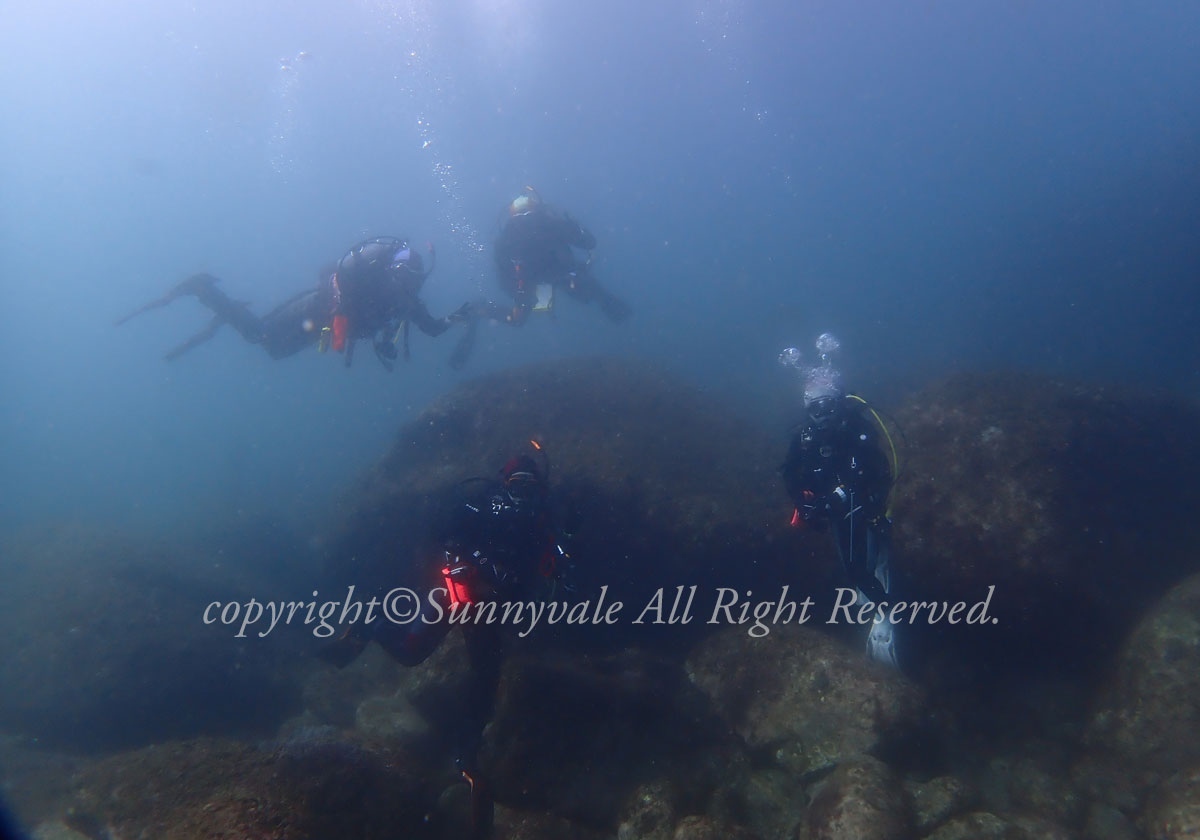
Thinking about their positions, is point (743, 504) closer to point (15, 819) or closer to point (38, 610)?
point (15, 819)

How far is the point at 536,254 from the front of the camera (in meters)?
14.9

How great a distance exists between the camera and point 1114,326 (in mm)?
21141

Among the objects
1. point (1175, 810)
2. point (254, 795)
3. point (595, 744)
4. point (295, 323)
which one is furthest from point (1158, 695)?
point (295, 323)

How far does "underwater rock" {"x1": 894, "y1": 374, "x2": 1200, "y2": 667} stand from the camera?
22.3ft

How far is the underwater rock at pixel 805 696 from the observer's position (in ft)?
19.1

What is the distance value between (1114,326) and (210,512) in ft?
137

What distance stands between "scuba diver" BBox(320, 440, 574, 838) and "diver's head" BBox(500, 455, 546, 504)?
1cm

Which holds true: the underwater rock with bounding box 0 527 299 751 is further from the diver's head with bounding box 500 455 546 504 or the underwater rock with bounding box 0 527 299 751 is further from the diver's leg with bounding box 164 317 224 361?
the diver's head with bounding box 500 455 546 504

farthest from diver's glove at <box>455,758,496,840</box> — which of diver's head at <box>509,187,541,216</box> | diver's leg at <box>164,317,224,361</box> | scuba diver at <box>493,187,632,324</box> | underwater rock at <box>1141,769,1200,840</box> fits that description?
diver's leg at <box>164,317,224,361</box>

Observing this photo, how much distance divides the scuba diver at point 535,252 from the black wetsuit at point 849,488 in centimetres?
921

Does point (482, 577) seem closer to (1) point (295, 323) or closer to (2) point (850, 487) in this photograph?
(2) point (850, 487)

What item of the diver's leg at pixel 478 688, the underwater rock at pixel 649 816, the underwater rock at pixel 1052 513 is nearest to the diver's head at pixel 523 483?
the diver's leg at pixel 478 688

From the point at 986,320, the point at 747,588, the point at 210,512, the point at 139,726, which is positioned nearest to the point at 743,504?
the point at 747,588

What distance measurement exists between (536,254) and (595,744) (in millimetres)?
11838
